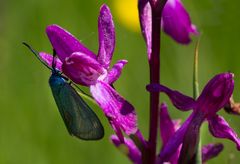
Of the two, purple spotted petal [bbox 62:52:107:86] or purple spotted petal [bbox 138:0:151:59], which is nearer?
purple spotted petal [bbox 62:52:107:86]

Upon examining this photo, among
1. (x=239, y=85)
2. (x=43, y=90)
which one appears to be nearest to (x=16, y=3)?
(x=43, y=90)

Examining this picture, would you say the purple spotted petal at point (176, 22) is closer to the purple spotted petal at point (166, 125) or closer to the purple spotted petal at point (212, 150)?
the purple spotted petal at point (166, 125)

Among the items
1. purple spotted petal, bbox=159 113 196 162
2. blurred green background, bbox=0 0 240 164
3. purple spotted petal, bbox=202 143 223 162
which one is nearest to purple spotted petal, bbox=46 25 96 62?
purple spotted petal, bbox=159 113 196 162

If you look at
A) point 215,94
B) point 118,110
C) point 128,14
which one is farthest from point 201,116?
point 128,14

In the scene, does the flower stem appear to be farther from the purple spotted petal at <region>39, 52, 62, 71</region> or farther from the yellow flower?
the yellow flower

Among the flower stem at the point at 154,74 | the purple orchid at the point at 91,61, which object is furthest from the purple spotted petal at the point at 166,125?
the purple orchid at the point at 91,61

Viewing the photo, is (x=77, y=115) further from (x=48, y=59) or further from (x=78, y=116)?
(x=48, y=59)

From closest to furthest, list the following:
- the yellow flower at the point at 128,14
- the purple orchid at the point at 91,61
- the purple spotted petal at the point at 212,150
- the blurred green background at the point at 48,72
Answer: the purple orchid at the point at 91,61 → the purple spotted petal at the point at 212,150 → the blurred green background at the point at 48,72 → the yellow flower at the point at 128,14
